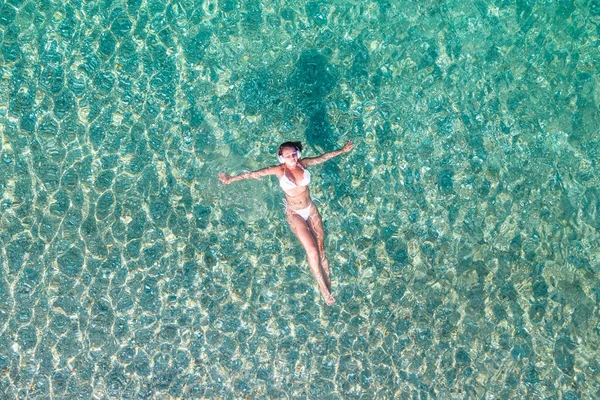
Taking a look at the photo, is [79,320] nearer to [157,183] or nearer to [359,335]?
[157,183]

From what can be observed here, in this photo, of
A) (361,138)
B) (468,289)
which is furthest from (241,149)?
(468,289)

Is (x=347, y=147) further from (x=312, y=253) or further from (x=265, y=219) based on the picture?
(x=265, y=219)

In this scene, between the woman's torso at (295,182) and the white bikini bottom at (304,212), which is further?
the white bikini bottom at (304,212)

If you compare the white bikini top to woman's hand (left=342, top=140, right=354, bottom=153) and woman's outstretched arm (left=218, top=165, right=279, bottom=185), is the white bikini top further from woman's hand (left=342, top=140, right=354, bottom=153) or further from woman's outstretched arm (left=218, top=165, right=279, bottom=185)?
woman's hand (left=342, top=140, right=354, bottom=153)

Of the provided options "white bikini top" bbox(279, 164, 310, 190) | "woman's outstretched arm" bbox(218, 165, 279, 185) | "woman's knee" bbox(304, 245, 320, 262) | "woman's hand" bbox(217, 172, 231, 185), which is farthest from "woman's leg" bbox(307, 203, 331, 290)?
"woman's hand" bbox(217, 172, 231, 185)

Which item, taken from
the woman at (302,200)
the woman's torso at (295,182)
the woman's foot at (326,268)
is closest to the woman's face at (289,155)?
the woman at (302,200)

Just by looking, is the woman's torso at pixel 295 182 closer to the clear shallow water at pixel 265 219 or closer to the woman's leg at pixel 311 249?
the woman's leg at pixel 311 249

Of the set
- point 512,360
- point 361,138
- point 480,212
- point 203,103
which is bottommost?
point 512,360

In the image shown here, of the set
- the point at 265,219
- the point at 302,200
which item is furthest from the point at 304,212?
the point at 265,219
